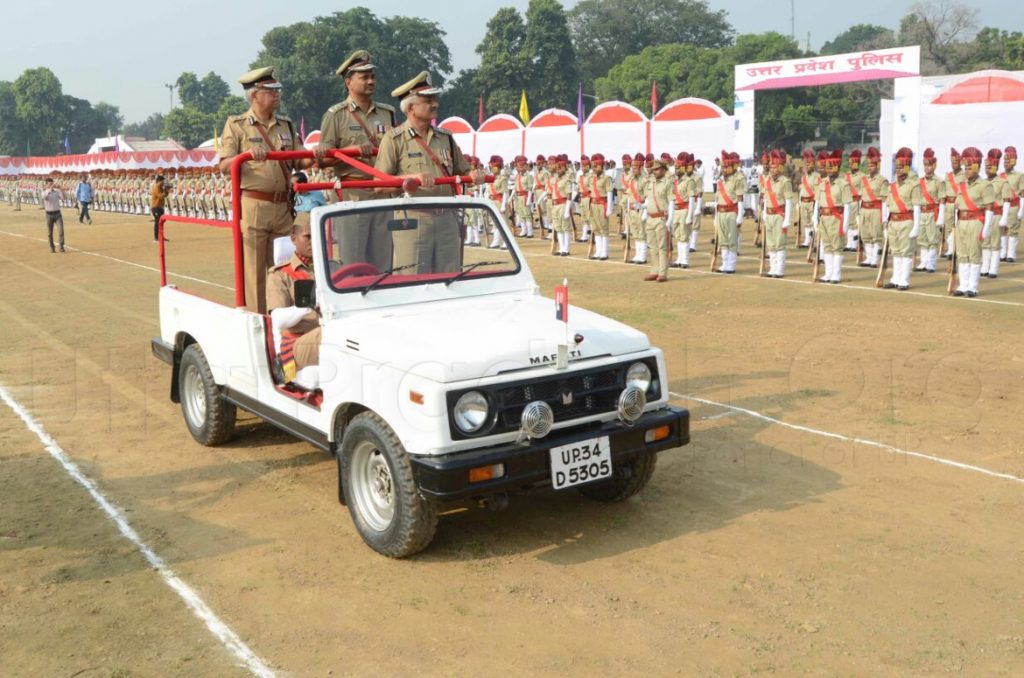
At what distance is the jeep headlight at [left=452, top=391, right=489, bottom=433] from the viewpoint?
4.98 m

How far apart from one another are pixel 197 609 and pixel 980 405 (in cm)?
645

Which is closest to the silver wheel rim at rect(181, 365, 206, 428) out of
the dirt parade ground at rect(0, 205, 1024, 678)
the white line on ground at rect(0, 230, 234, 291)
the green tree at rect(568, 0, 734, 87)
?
the dirt parade ground at rect(0, 205, 1024, 678)

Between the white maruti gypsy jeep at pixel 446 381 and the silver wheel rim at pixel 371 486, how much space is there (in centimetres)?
1

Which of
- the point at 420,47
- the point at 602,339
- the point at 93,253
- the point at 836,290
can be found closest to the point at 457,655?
the point at 602,339

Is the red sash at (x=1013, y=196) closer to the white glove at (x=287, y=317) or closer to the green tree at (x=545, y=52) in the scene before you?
the white glove at (x=287, y=317)

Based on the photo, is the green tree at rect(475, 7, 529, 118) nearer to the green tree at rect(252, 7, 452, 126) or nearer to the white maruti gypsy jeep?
the green tree at rect(252, 7, 452, 126)

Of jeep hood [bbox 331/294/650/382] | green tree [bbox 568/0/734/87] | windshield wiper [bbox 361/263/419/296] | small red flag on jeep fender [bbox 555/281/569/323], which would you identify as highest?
green tree [bbox 568/0/734/87]

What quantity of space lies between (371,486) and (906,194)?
12.6 meters

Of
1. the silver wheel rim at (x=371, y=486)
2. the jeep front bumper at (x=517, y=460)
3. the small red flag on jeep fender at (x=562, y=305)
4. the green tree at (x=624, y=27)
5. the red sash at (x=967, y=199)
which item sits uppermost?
the green tree at (x=624, y=27)

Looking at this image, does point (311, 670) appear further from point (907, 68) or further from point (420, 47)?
point (420, 47)

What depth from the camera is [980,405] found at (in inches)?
326

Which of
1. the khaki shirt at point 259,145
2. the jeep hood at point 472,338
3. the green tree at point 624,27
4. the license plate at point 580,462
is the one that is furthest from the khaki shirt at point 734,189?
the green tree at point 624,27

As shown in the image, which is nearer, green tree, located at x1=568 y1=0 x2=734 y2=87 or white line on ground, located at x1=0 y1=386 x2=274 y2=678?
white line on ground, located at x1=0 y1=386 x2=274 y2=678

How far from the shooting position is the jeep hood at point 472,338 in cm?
505
